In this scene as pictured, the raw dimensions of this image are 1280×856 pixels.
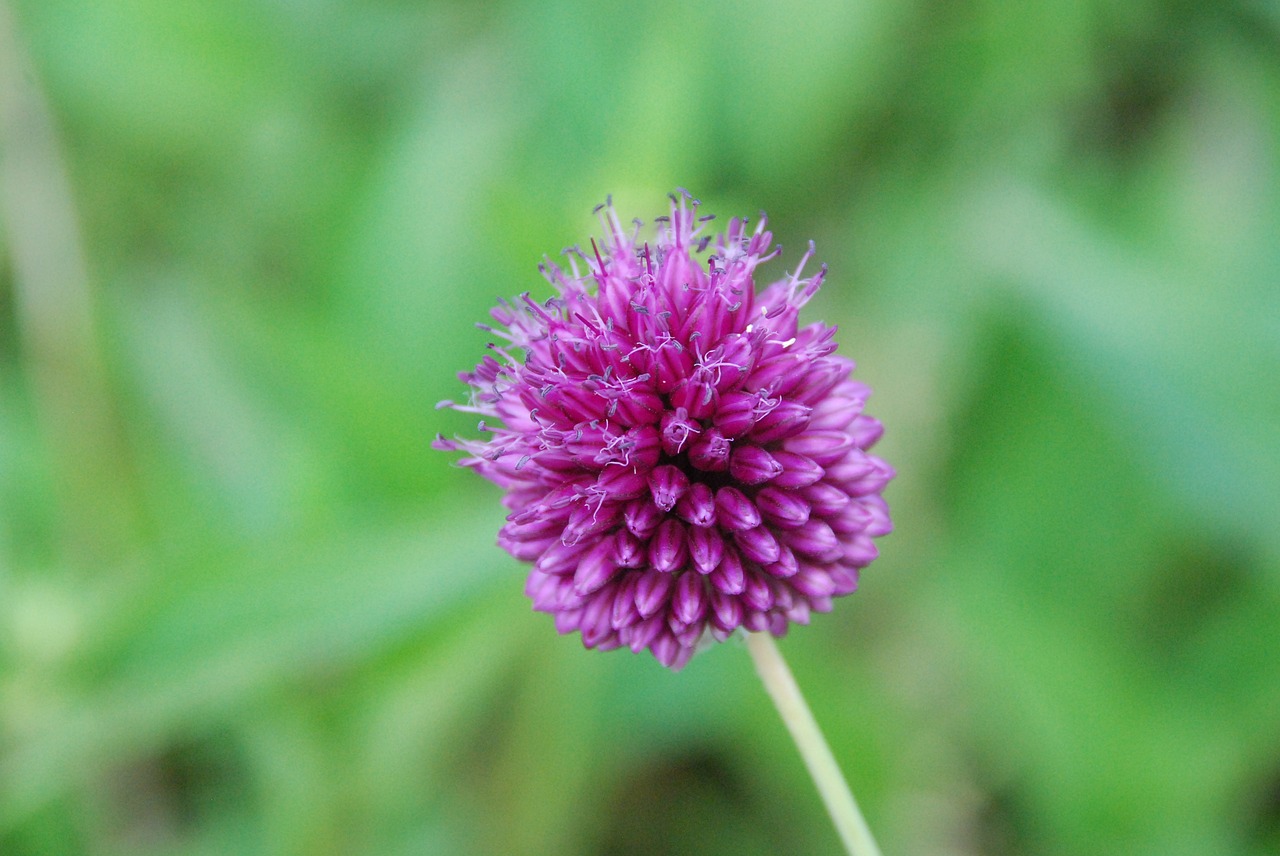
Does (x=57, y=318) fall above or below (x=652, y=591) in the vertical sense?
above

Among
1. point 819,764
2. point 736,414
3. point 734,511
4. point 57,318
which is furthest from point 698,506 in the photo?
point 57,318

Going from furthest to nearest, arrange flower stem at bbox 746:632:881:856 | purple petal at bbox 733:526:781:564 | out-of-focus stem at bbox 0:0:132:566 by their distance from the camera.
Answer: out-of-focus stem at bbox 0:0:132:566 < purple petal at bbox 733:526:781:564 < flower stem at bbox 746:632:881:856

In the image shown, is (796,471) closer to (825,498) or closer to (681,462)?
(825,498)

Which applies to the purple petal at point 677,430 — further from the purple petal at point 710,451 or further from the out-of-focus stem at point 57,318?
the out-of-focus stem at point 57,318

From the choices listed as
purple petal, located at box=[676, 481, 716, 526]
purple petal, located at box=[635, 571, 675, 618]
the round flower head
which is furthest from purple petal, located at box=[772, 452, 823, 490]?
purple petal, located at box=[635, 571, 675, 618]

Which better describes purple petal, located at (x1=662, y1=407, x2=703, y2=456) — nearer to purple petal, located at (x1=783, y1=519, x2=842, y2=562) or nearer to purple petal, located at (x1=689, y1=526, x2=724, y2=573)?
purple petal, located at (x1=689, y1=526, x2=724, y2=573)

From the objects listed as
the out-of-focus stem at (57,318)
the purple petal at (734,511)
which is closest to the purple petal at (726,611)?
the purple petal at (734,511)
